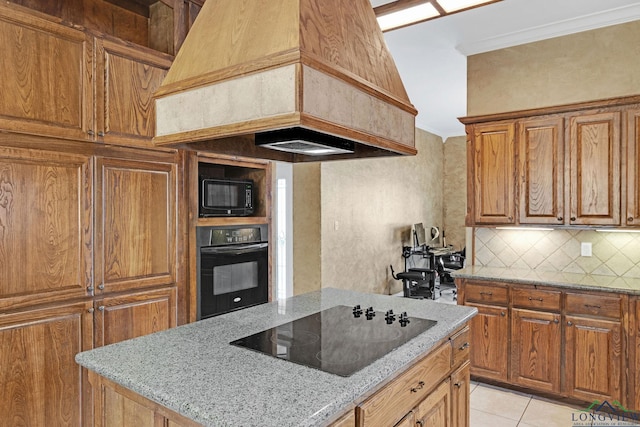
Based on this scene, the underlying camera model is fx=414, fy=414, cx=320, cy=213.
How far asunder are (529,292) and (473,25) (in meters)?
2.23

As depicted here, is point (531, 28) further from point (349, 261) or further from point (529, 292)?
point (349, 261)

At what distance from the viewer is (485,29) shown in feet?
11.7

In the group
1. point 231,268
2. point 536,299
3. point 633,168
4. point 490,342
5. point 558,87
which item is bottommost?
point 490,342

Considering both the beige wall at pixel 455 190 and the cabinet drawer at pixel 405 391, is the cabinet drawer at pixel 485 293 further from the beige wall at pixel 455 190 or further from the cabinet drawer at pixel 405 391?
the beige wall at pixel 455 190

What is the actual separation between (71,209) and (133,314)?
71 cm

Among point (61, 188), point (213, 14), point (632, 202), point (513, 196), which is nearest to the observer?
point (213, 14)

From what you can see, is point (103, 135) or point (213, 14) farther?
point (103, 135)

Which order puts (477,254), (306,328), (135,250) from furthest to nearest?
1. (477,254)
2. (135,250)
3. (306,328)

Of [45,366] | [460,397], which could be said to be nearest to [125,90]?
[45,366]

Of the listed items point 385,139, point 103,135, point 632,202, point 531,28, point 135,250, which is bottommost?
point 135,250

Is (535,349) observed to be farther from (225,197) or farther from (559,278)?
(225,197)

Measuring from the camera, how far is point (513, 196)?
3.45m

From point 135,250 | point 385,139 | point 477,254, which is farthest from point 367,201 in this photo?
point 385,139

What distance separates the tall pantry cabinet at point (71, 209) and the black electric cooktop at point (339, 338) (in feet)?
3.59
